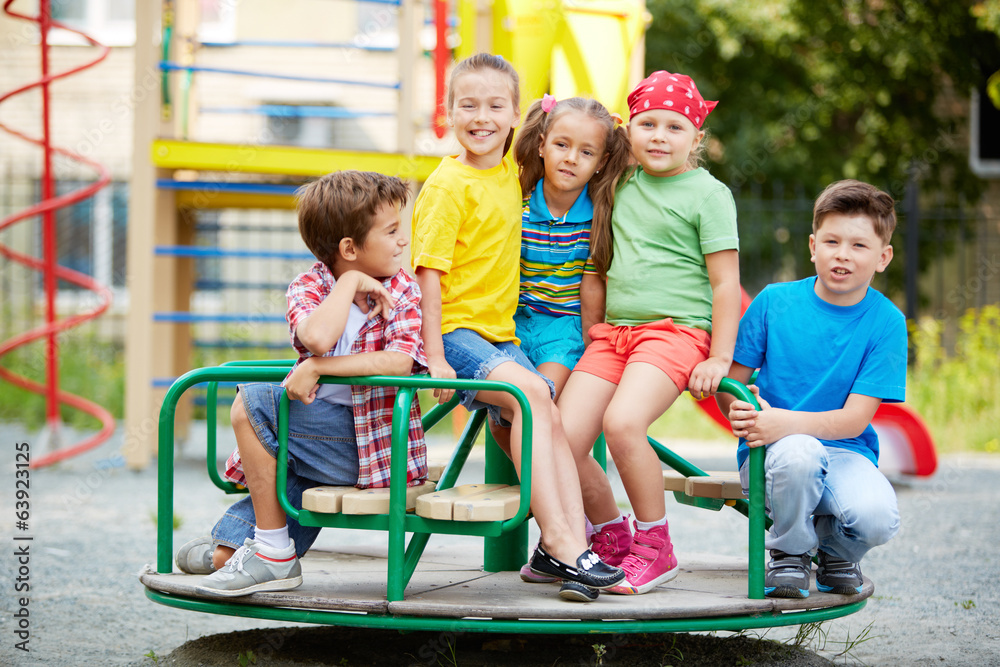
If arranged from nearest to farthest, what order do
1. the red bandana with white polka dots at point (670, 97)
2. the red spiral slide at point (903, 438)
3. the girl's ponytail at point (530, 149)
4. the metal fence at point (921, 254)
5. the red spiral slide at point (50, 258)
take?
the red bandana with white polka dots at point (670, 97) → the girl's ponytail at point (530, 149) → the red spiral slide at point (903, 438) → the red spiral slide at point (50, 258) → the metal fence at point (921, 254)

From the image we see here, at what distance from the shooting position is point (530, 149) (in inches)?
131

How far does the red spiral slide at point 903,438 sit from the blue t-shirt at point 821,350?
3.45 m

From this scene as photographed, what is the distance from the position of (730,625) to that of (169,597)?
1575 mm

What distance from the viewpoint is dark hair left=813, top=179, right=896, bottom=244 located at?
9.84 feet

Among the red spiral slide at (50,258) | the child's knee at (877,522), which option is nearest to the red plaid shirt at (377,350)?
the child's knee at (877,522)

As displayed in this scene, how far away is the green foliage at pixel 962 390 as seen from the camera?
892 cm

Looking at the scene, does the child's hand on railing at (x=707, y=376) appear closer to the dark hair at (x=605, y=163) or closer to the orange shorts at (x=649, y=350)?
the orange shorts at (x=649, y=350)

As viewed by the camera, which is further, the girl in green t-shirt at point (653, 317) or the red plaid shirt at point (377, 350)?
the girl in green t-shirt at point (653, 317)

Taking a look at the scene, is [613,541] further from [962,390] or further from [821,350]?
[962,390]

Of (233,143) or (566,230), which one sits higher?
(233,143)

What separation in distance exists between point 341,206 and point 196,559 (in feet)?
3.79

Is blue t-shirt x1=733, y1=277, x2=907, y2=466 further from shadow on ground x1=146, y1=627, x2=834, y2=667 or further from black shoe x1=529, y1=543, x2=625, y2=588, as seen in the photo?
shadow on ground x1=146, y1=627, x2=834, y2=667

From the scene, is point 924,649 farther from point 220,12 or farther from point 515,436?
point 220,12

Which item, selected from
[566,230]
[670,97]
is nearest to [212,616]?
[566,230]
